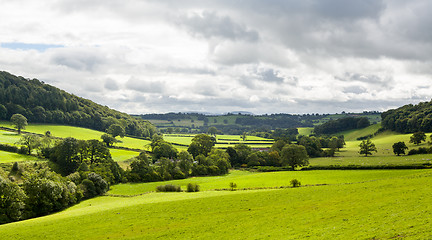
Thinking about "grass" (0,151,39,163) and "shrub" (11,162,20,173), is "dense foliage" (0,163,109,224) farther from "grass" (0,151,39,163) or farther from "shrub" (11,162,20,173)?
"grass" (0,151,39,163)

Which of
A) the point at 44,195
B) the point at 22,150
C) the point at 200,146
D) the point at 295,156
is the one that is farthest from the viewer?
the point at 200,146

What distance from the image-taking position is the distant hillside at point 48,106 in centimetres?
15612

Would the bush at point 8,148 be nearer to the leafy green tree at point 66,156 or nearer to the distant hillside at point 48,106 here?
the leafy green tree at point 66,156

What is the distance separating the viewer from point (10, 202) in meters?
47.4

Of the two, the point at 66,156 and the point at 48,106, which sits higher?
the point at 48,106

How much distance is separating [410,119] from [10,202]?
18822 centimetres

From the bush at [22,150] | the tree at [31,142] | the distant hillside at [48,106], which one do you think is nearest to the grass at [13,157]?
the bush at [22,150]

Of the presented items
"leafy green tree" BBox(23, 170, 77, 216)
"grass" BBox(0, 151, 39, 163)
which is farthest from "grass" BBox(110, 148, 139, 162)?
"leafy green tree" BBox(23, 170, 77, 216)

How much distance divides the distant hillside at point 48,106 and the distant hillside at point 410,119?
162 metres

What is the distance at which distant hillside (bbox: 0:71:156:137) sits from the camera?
156125 mm

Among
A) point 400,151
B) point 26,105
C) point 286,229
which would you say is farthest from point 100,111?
point 286,229

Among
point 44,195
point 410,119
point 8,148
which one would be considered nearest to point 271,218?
point 44,195

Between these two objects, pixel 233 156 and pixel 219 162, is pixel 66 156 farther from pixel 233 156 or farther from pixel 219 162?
pixel 233 156

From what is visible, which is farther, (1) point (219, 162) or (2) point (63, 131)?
(2) point (63, 131)
